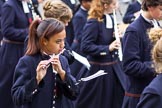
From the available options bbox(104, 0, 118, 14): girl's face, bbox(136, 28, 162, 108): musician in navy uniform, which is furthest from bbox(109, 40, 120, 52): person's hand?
bbox(136, 28, 162, 108): musician in navy uniform

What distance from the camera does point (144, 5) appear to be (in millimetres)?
4535

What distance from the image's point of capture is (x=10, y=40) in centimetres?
600

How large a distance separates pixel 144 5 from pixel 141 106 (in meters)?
1.62

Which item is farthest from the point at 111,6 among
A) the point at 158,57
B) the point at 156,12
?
the point at 158,57

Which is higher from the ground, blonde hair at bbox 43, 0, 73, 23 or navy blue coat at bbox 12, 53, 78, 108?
blonde hair at bbox 43, 0, 73, 23

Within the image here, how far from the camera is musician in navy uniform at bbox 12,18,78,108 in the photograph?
3680mm

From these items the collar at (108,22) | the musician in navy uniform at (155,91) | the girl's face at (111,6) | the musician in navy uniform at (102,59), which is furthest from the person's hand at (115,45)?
the musician in navy uniform at (155,91)

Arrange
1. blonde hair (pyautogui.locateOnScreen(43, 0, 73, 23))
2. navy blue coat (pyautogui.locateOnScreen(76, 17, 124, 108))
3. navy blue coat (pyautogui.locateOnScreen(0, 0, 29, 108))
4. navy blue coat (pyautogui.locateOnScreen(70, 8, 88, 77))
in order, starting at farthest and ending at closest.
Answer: navy blue coat (pyautogui.locateOnScreen(70, 8, 88, 77)) < navy blue coat (pyautogui.locateOnScreen(0, 0, 29, 108)) < navy blue coat (pyautogui.locateOnScreen(76, 17, 124, 108)) < blonde hair (pyautogui.locateOnScreen(43, 0, 73, 23))

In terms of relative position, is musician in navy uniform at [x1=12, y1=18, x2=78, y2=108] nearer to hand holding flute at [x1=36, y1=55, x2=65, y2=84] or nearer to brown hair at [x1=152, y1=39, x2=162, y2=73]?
hand holding flute at [x1=36, y1=55, x2=65, y2=84]

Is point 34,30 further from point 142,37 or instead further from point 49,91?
point 142,37

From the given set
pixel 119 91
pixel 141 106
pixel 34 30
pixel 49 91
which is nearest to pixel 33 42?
pixel 34 30

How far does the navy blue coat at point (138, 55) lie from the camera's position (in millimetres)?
4469

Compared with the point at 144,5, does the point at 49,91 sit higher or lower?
lower

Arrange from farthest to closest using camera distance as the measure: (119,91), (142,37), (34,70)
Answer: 1. (119,91)
2. (142,37)
3. (34,70)
